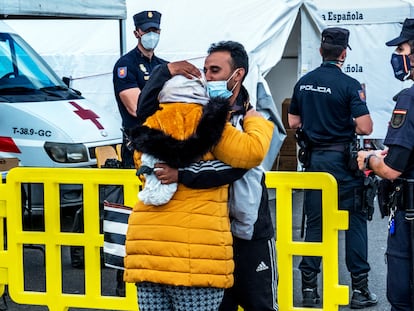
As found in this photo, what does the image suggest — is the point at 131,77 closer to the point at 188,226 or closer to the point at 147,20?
the point at 147,20

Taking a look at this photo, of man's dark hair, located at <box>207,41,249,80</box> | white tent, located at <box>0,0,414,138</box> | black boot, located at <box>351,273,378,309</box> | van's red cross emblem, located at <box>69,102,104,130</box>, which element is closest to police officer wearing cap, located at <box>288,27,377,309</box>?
black boot, located at <box>351,273,378,309</box>

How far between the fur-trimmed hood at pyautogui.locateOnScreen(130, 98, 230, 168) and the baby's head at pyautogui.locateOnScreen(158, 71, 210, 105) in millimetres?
50

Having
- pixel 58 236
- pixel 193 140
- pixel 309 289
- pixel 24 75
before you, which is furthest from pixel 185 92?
pixel 24 75

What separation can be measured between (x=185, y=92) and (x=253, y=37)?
639 cm

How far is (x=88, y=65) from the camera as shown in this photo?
1082cm

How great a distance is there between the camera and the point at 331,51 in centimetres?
600

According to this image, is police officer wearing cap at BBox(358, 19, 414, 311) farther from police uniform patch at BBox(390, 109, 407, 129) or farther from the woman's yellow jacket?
the woman's yellow jacket

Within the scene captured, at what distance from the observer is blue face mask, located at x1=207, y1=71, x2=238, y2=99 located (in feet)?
11.8

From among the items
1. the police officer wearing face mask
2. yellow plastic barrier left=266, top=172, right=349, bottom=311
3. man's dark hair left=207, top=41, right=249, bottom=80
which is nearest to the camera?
man's dark hair left=207, top=41, right=249, bottom=80

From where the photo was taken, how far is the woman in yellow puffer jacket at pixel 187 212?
344 cm

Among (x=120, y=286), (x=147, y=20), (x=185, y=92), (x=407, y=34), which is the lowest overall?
(x=120, y=286)

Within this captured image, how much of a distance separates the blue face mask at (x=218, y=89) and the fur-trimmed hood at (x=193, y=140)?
0.09m

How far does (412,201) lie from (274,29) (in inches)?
243

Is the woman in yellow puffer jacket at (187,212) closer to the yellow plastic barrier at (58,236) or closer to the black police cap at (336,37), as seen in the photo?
the yellow plastic barrier at (58,236)
